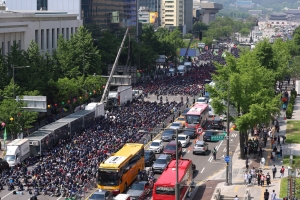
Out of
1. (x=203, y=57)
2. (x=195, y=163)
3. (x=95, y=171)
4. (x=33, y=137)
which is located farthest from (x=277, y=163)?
(x=203, y=57)

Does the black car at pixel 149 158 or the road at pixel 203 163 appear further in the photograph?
the black car at pixel 149 158

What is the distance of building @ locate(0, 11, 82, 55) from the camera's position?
8362cm

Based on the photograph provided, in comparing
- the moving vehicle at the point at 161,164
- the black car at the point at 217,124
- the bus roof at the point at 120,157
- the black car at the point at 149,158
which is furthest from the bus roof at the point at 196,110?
the bus roof at the point at 120,157

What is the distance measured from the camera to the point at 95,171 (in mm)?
50750

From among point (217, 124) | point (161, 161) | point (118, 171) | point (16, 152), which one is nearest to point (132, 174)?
point (118, 171)

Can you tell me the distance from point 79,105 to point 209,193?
37250 mm

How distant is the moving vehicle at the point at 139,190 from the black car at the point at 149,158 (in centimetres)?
851

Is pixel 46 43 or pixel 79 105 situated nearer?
pixel 79 105

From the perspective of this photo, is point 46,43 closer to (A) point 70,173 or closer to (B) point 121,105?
(B) point 121,105

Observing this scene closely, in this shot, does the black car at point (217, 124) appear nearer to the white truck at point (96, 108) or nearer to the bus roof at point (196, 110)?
the bus roof at point (196, 110)

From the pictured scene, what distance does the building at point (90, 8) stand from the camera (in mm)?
128250

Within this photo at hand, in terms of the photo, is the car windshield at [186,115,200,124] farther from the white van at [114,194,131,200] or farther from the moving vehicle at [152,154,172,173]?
the white van at [114,194,131,200]

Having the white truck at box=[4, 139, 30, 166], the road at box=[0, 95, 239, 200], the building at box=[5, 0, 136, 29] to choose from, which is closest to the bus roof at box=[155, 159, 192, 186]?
the road at box=[0, 95, 239, 200]

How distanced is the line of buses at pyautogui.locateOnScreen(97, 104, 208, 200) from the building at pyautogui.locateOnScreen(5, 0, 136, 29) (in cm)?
7924
